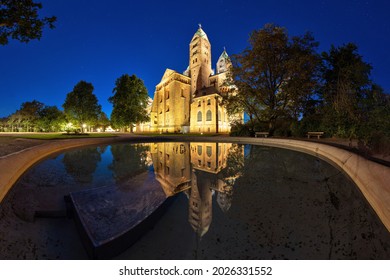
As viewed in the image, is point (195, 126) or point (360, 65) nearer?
point (360, 65)

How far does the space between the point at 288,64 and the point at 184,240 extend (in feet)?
69.4

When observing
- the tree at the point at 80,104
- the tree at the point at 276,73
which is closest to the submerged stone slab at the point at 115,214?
the tree at the point at 276,73

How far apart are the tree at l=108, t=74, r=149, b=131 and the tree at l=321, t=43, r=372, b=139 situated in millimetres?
30857


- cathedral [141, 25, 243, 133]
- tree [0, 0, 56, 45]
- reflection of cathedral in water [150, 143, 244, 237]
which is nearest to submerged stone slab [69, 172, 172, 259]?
reflection of cathedral in water [150, 143, 244, 237]

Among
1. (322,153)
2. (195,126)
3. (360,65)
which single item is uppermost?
(360,65)

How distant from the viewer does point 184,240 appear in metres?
2.28

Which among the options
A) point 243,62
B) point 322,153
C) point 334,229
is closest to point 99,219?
point 334,229

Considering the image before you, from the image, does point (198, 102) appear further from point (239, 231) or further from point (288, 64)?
point (239, 231)

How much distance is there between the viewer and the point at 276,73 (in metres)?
20.1

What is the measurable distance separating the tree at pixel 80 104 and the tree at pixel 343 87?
139 feet

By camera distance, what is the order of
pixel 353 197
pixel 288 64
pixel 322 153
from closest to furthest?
pixel 353 197
pixel 322 153
pixel 288 64

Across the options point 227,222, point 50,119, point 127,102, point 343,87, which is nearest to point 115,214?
point 227,222

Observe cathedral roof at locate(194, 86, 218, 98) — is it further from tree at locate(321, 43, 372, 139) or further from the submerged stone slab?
the submerged stone slab

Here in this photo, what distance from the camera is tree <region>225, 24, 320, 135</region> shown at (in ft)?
60.9
